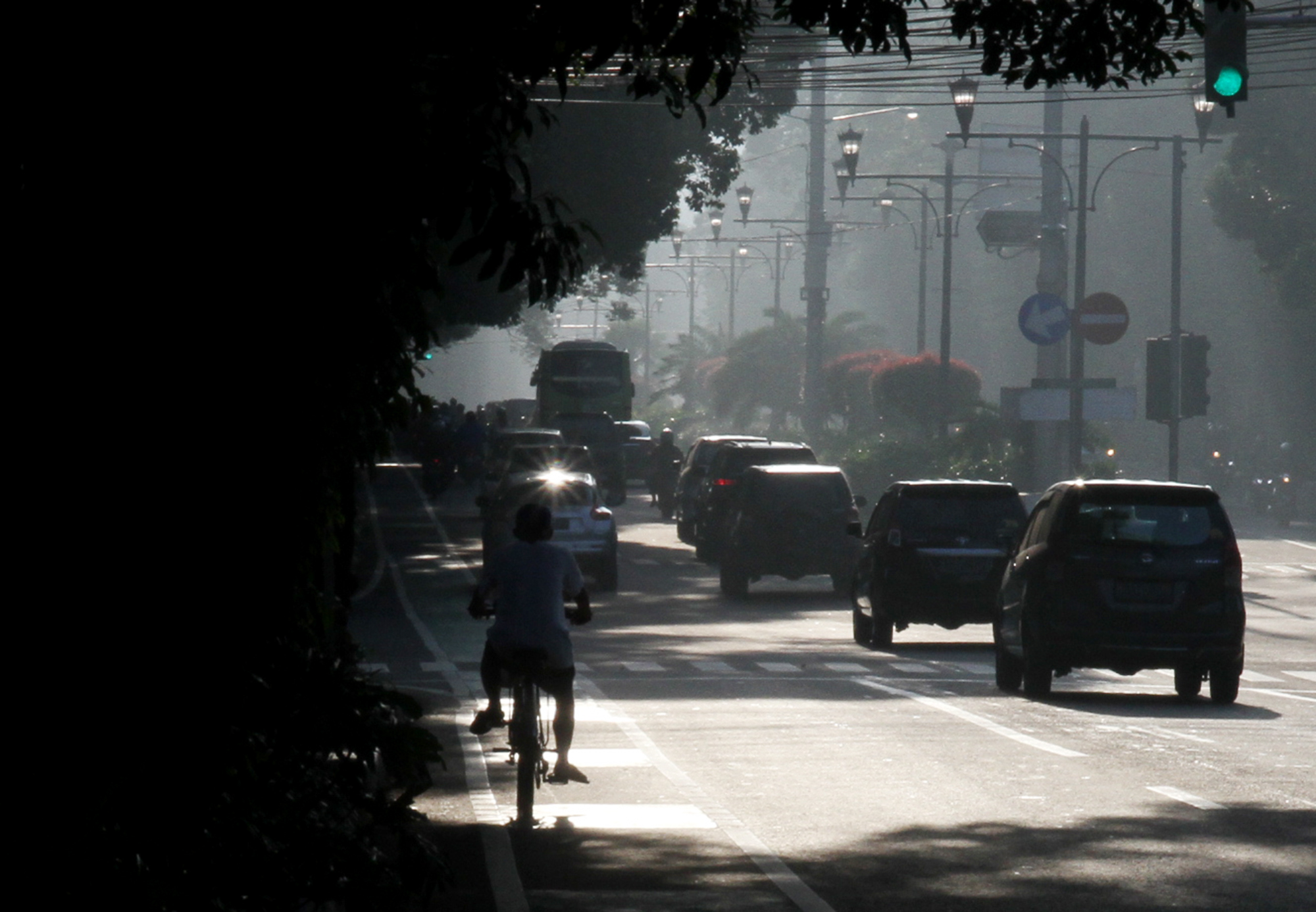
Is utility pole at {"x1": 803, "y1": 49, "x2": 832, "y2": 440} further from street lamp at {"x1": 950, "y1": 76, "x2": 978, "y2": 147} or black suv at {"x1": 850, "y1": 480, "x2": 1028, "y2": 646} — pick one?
black suv at {"x1": 850, "y1": 480, "x2": 1028, "y2": 646}

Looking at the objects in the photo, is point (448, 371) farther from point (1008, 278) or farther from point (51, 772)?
point (51, 772)

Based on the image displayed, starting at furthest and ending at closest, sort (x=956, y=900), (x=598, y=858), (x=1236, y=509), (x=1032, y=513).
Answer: (x=1236, y=509) → (x=1032, y=513) → (x=598, y=858) → (x=956, y=900)

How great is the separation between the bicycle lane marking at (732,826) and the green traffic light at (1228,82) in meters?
5.97

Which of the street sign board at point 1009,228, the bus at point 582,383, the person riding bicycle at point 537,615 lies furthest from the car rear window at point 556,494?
the bus at point 582,383

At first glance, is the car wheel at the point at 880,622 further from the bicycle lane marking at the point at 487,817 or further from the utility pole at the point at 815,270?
the utility pole at the point at 815,270

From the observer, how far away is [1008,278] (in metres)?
98.2

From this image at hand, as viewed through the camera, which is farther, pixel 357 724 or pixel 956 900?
pixel 956 900

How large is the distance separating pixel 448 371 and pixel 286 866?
156655mm

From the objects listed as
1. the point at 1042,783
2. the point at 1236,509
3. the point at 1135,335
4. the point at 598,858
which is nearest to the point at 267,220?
the point at 598,858

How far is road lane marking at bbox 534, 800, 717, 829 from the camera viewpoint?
435 inches

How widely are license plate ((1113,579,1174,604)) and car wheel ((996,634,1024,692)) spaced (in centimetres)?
132

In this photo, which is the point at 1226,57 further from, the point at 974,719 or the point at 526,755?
the point at 526,755

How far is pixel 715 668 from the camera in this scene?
801 inches

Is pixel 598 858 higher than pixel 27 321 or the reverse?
the reverse
